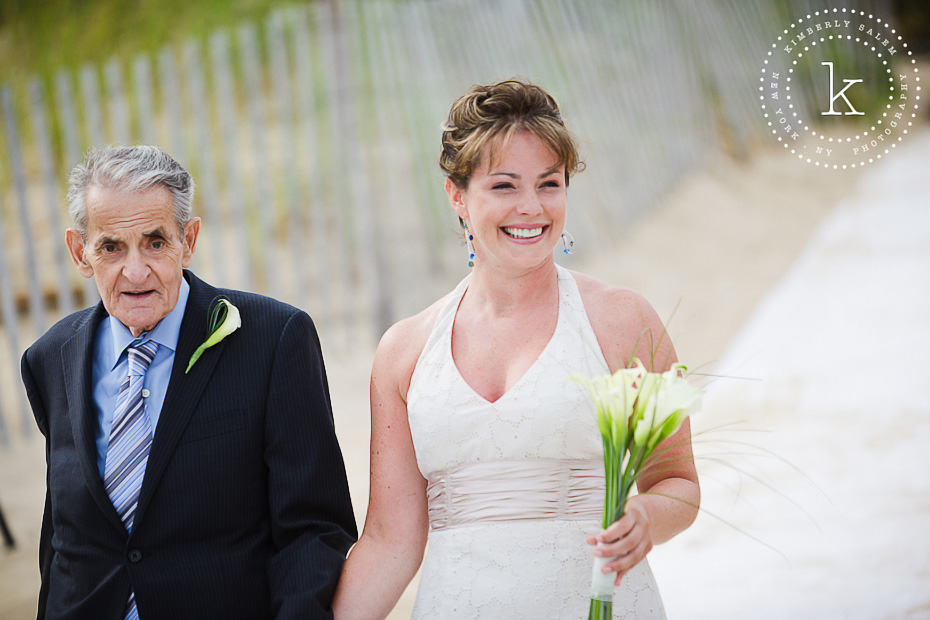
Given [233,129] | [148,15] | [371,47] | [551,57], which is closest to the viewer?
[233,129]

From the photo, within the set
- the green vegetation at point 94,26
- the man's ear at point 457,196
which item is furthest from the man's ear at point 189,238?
the green vegetation at point 94,26

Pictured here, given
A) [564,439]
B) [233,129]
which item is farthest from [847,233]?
[564,439]

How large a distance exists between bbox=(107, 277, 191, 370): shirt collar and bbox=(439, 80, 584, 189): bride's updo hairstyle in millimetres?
800

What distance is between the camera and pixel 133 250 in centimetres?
243

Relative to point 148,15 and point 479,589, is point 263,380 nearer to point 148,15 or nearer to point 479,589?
point 479,589

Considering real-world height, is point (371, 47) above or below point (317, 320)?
above

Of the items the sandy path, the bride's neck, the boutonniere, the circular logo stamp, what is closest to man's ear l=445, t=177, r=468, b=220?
the bride's neck

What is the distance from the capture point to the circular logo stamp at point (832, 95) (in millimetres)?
15758

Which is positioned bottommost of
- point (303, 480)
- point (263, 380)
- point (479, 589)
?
point (479, 589)

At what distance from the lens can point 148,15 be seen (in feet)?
38.9

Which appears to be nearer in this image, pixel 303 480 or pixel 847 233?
pixel 303 480

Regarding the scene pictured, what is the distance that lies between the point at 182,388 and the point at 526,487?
2.87 feet

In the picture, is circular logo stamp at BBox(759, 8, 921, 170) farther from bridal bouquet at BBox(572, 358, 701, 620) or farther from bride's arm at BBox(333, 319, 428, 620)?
bridal bouquet at BBox(572, 358, 701, 620)

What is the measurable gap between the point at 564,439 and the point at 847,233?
9.14m
